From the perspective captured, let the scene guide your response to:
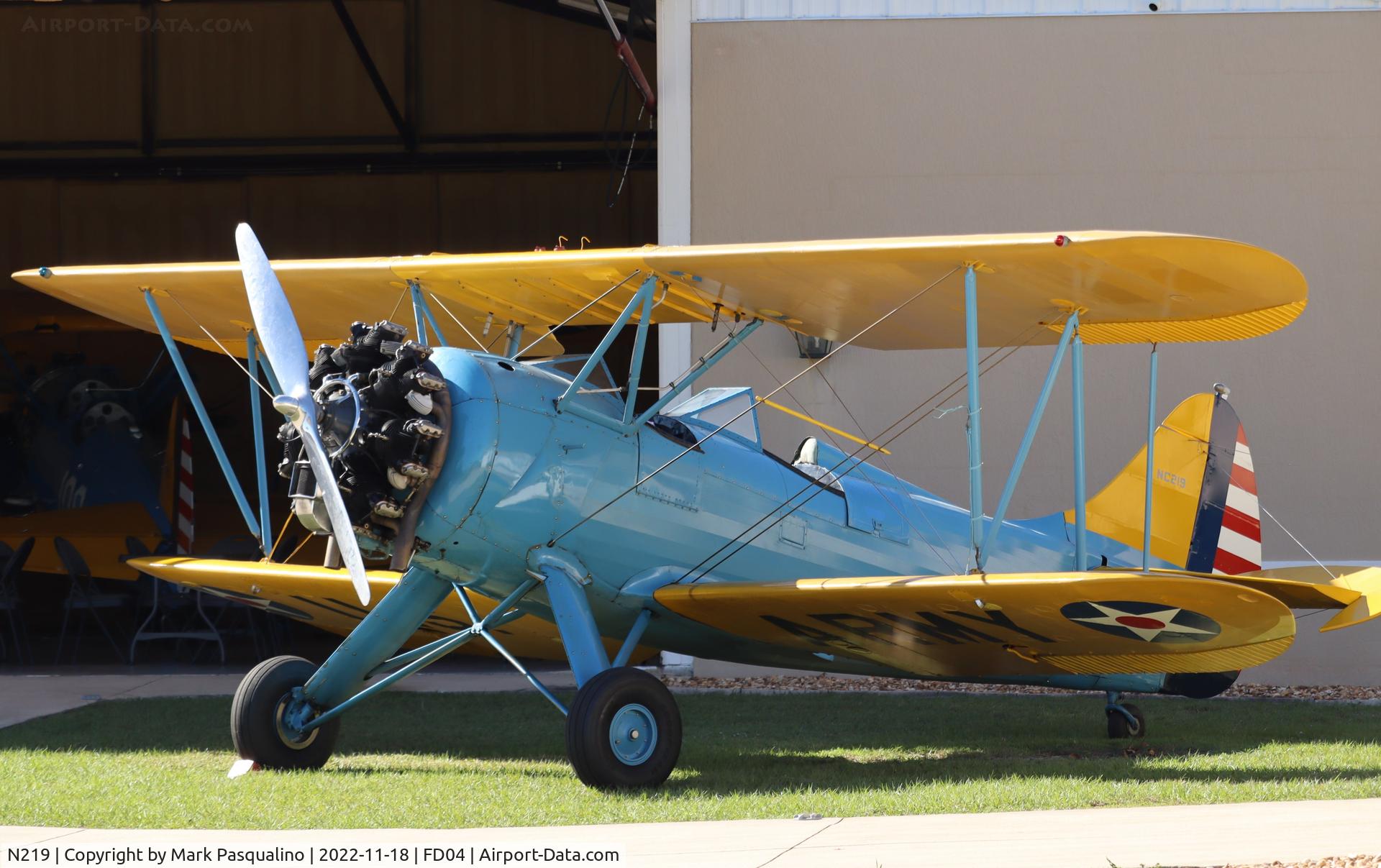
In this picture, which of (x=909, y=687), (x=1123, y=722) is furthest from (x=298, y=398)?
(x=909, y=687)

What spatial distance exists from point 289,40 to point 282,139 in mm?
1330

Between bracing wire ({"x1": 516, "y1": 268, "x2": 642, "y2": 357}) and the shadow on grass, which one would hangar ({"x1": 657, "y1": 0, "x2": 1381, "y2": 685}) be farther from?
bracing wire ({"x1": 516, "y1": 268, "x2": 642, "y2": 357})

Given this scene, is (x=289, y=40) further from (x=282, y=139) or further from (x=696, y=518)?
(x=696, y=518)

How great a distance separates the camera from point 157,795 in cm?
575

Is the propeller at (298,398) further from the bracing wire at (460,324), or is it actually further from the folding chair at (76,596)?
the folding chair at (76,596)

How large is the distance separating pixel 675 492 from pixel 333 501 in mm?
1762

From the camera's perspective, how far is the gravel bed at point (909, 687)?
9773 mm

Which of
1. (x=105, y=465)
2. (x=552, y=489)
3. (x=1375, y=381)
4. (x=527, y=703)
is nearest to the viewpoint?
(x=552, y=489)

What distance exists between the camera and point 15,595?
39.9 feet

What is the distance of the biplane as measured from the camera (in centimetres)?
562

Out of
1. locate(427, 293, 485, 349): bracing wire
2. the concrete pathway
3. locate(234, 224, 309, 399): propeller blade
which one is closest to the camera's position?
the concrete pathway

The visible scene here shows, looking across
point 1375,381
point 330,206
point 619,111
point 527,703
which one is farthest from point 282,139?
point 1375,381

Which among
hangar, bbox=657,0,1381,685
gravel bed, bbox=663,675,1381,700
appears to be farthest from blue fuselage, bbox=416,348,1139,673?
hangar, bbox=657,0,1381,685

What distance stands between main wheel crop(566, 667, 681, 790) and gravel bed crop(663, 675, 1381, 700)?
4.15m
